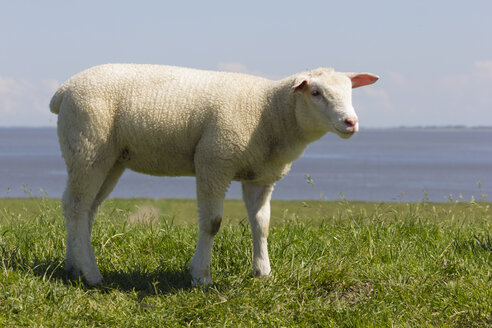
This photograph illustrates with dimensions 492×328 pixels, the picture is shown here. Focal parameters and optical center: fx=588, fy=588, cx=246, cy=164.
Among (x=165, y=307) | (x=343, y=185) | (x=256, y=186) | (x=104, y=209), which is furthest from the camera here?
(x=343, y=185)

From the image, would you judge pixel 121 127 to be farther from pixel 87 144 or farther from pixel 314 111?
pixel 314 111

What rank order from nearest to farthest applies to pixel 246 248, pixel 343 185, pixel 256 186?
pixel 256 186
pixel 246 248
pixel 343 185

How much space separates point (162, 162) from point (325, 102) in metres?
1.42

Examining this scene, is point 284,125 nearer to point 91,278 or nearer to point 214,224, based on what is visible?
point 214,224

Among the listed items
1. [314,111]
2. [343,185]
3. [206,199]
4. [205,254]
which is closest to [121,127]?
[206,199]

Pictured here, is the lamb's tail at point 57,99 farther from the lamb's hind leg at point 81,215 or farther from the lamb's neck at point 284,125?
the lamb's neck at point 284,125

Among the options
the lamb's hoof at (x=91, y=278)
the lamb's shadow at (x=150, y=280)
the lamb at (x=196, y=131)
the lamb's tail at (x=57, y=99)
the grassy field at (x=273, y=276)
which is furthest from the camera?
the lamb's tail at (x=57, y=99)

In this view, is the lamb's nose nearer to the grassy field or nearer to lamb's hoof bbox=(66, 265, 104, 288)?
the grassy field

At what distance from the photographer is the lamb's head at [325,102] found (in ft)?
14.2

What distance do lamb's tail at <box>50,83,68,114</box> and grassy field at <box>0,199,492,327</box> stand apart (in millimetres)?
1303

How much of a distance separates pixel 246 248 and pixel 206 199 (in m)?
0.98

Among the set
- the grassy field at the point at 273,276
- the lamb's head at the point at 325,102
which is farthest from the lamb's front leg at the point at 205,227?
the lamb's head at the point at 325,102

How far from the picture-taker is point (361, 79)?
483cm

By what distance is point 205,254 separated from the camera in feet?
15.8
